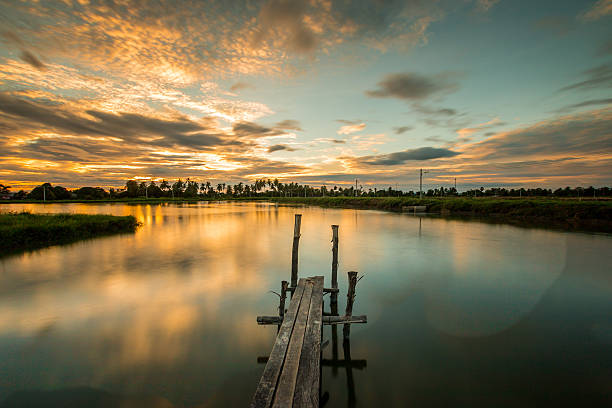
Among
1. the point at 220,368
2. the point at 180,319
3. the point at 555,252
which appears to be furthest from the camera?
the point at 555,252

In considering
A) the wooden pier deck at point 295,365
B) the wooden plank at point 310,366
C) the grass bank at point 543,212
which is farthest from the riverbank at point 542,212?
the wooden pier deck at point 295,365

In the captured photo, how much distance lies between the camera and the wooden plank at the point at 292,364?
13.0ft

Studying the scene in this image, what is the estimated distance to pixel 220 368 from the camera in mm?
6344

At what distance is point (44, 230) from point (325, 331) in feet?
76.0

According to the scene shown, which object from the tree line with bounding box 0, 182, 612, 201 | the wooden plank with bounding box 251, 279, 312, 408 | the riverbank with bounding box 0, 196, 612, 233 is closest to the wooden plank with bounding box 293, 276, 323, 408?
the wooden plank with bounding box 251, 279, 312, 408

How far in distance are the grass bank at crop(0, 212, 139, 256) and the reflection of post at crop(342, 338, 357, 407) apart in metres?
21.2

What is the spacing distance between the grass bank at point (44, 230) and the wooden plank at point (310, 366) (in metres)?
20.9

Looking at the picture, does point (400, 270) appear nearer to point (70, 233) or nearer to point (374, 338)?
point (374, 338)

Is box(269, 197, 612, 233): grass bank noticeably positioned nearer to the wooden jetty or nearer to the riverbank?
the riverbank

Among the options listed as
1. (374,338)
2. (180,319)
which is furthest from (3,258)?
(374,338)

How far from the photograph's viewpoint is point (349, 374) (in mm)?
6195

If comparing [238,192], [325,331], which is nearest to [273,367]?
[325,331]

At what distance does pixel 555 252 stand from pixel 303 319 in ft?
67.4

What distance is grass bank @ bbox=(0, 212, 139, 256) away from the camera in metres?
18.0
